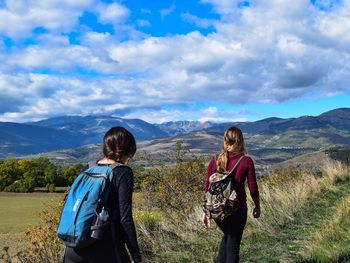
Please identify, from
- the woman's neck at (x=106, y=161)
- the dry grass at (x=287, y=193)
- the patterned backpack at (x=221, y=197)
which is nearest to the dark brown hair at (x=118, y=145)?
the woman's neck at (x=106, y=161)

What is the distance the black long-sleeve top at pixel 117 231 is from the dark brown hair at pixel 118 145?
0.14 metres

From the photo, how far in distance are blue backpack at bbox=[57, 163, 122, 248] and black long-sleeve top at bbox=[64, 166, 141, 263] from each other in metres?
0.06

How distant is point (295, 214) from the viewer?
9156mm

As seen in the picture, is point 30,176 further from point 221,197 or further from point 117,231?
point 117,231

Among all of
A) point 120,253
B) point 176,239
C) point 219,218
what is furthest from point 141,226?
point 120,253

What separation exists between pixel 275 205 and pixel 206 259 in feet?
11.2

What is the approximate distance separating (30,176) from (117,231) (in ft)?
251

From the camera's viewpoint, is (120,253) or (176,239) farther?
(176,239)

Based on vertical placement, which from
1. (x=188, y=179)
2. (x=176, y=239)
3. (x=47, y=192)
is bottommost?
(x=47, y=192)

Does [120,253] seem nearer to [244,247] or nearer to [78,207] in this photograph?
[78,207]

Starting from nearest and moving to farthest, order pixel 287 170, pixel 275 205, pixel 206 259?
pixel 206 259
pixel 275 205
pixel 287 170

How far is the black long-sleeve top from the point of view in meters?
3.38

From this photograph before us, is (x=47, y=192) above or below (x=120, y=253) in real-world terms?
below

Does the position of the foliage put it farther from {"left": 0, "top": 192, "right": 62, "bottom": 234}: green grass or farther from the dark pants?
{"left": 0, "top": 192, "right": 62, "bottom": 234}: green grass
